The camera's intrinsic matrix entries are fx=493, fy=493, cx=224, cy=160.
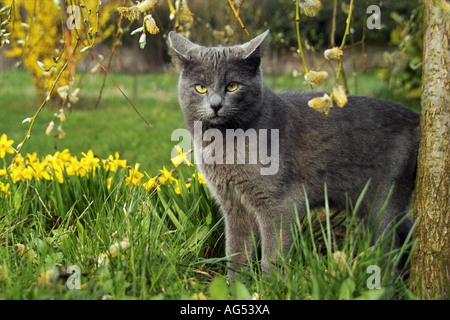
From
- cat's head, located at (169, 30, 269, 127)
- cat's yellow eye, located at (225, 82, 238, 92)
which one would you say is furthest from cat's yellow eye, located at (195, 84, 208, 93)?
cat's yellow eye, located at (225, 82, 238, 92)

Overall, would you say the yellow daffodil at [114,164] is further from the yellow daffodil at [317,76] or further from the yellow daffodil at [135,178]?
the yellow daffodil at [317,76]

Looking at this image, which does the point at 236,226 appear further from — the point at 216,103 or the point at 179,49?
the point at 179,49

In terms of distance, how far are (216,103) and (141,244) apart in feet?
2.26

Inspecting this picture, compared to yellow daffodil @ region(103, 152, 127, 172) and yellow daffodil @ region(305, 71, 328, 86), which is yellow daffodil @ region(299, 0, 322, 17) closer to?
yellow daffodil @ region(305, 71, 328, 86)

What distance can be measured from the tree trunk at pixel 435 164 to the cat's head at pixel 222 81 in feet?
2.32

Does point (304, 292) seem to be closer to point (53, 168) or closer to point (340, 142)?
point (340, 142)

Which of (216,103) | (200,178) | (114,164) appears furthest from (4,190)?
(216,103)

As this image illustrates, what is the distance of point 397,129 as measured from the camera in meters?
2.56

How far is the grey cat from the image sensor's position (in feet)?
7.46

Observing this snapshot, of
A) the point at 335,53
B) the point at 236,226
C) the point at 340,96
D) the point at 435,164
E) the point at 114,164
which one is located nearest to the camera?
the point at 340,96

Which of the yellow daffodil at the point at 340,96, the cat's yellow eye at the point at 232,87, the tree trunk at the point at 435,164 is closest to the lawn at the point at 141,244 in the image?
the tree trunk at the point at 435,164

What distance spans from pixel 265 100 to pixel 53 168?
53.1 inches

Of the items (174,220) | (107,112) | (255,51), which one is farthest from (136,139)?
(255,51)

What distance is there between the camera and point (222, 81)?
225 centimetres
